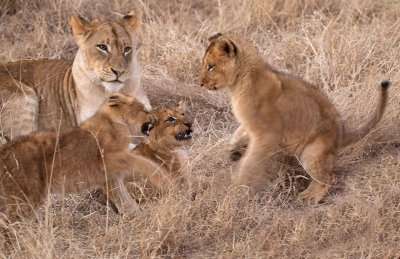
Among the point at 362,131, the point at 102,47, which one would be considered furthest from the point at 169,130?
the point at 362,131

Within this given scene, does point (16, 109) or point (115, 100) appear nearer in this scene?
point (115, 100)

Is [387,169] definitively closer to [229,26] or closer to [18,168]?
[18,168]

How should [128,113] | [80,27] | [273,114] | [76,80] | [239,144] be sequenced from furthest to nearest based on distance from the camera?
Answer: [76,80], [80,27], [239,144], [273,114], [128,113]

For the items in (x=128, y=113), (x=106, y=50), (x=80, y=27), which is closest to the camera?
(x=128, y=113)

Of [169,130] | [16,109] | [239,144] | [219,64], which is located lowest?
[16,109]

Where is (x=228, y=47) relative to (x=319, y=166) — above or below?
above

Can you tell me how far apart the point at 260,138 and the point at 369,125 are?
2.29 ft

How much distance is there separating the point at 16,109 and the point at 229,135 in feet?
4.92

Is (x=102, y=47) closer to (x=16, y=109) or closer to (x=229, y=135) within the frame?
(x=16, y=109)

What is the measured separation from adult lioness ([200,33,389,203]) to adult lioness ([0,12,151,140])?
0.89m

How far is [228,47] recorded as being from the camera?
211 inches

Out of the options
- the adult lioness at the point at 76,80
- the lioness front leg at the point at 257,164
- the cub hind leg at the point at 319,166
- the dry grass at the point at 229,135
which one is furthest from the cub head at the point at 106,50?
the cub hind leg at the point at 319,166

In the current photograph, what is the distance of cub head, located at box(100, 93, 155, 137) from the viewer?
16.8 feet

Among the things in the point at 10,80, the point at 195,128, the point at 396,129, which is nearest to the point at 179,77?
the point at 195,128
